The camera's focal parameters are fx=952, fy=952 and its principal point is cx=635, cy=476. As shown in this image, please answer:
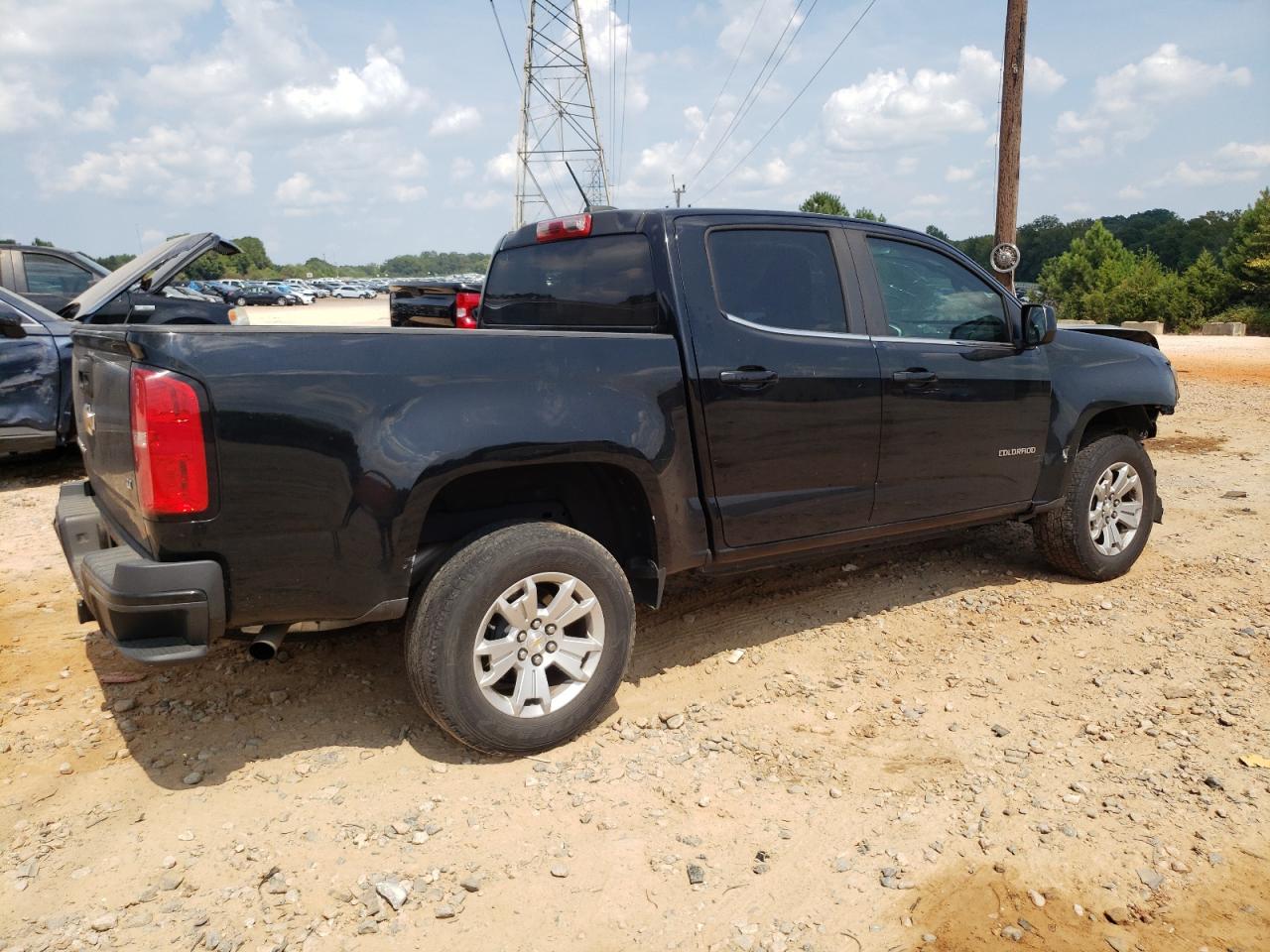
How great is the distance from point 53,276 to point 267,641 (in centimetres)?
831

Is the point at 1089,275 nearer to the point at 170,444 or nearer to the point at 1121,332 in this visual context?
the point at 1121,332

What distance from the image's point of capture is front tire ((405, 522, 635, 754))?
3119 mm

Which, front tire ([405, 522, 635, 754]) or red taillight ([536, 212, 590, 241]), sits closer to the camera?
front tire ([405, 522, 635, 754])

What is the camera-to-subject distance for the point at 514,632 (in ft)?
10.7

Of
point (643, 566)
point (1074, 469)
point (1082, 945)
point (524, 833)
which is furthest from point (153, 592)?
point (1074, 469)

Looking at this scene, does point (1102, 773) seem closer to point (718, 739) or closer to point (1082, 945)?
point (1082, 945)

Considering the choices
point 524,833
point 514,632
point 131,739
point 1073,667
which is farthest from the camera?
point 1073,667

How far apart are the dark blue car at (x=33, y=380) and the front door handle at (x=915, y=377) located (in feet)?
20.6

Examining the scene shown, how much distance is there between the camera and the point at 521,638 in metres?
3.28

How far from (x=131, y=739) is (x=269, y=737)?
0.50 meters

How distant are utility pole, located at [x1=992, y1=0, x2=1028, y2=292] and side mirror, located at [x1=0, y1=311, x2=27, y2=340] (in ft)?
35.6

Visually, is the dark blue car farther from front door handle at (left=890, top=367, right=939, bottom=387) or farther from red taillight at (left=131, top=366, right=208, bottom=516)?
front door handle at (left=890, top=367, right=939, bottom=387)

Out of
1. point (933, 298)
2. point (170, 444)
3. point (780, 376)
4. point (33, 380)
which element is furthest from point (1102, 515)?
point (33, 380)

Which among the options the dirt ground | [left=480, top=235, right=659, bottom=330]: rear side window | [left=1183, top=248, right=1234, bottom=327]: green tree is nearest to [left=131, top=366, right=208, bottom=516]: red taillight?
the dirt ground
